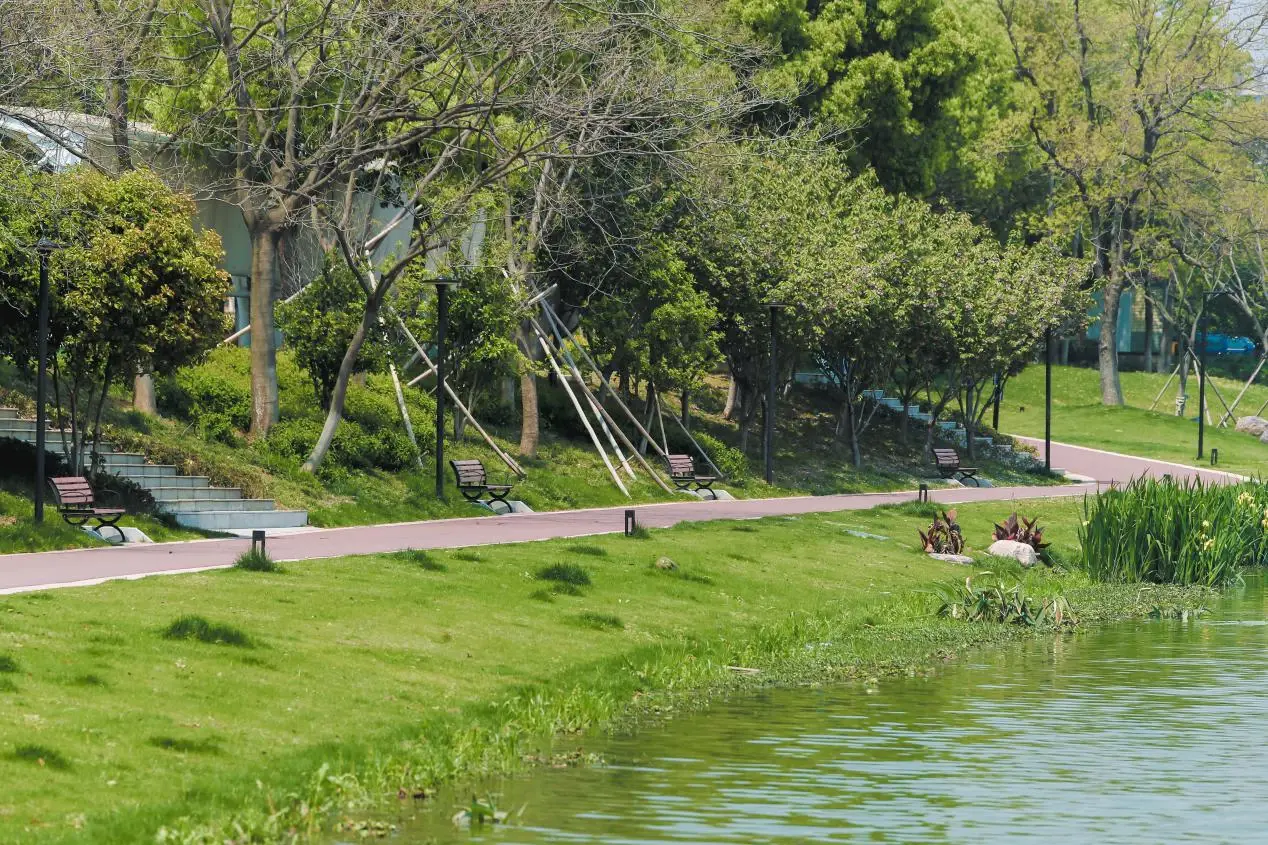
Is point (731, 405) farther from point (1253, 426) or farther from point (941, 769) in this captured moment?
point (941, 769)

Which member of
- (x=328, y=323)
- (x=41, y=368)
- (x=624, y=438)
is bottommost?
(x=624, y=438)

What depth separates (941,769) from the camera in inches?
556

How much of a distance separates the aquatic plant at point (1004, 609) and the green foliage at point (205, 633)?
10.8 meters

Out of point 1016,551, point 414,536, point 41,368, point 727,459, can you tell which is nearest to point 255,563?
point 41,368

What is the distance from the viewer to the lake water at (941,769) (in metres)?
12.1

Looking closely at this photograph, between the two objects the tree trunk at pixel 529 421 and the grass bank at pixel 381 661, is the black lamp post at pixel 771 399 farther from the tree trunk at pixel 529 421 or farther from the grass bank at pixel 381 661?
the grass bank at pixel 381 661

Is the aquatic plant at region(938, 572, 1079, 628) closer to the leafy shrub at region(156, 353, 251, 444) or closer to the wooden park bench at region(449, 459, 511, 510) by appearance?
the wooden park bench at region(449, 459, 511, 510)

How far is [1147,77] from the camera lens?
68.8 metres

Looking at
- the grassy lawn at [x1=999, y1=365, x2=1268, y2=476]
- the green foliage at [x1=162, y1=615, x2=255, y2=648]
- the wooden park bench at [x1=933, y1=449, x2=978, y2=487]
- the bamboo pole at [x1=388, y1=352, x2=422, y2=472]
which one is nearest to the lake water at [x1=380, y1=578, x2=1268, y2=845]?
the green foliage at [x1=162, y1=615, x2=255, y2=648]

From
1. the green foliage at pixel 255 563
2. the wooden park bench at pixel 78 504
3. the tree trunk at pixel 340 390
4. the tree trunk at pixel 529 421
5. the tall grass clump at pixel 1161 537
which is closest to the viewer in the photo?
the green foliage at pixel 255 563

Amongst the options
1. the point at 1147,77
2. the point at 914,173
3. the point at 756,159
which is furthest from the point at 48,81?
the point at 1147,77

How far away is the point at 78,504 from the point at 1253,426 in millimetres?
53404

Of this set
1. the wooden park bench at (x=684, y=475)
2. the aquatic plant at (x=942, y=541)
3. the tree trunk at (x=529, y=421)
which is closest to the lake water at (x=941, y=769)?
the aquatic plant at (x=942, y=541)

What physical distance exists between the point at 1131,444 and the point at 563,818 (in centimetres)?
5488
